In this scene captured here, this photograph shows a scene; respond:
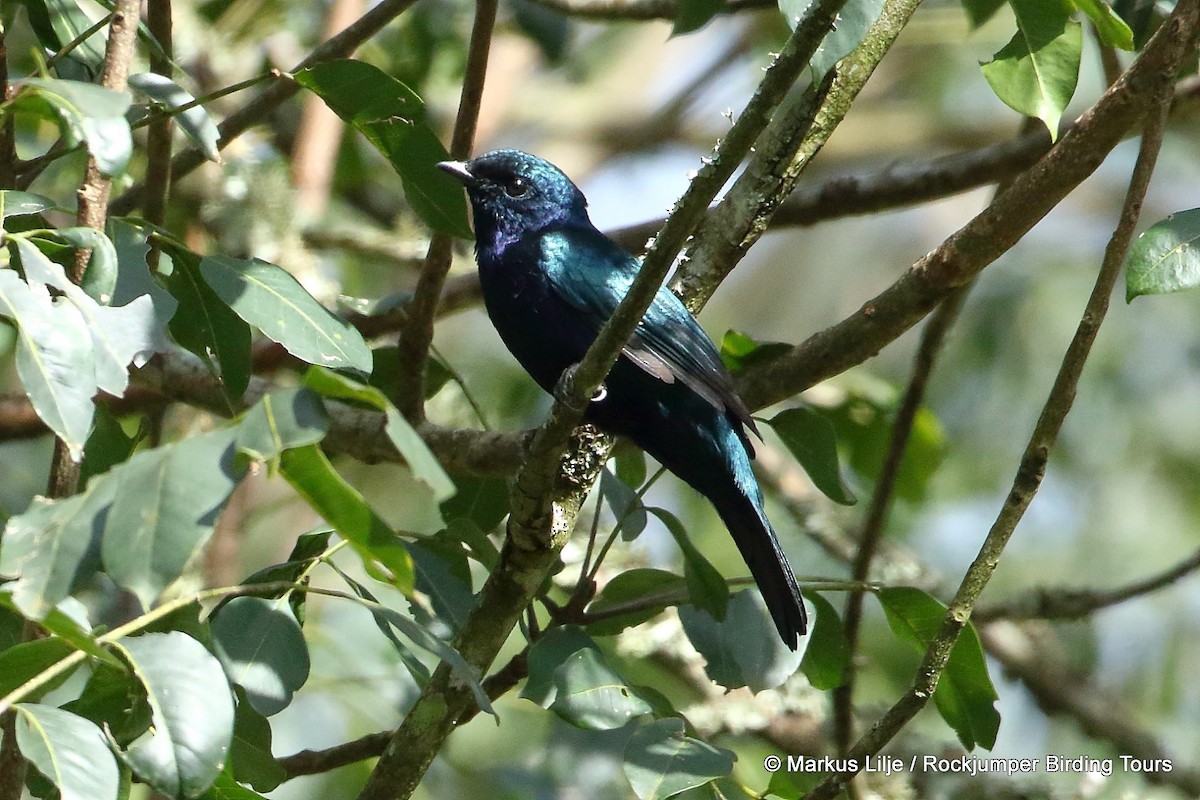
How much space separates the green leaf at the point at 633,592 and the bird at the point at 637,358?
1.35 feet

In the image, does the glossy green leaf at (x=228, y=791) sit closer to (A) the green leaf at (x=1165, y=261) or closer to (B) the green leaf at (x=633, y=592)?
(B) the green leaf at (x=633, y=592)

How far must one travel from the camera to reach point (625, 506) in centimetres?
290

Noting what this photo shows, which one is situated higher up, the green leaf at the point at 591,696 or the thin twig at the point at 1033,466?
the thin twig at the point at 1033,466

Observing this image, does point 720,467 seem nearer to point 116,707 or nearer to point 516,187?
point 516,187

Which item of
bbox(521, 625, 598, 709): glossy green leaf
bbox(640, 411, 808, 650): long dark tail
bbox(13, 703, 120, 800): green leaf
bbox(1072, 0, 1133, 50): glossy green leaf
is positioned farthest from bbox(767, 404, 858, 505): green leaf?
bbox(13, 703, 120, 800): green leaf

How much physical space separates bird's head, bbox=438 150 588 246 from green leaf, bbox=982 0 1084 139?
5.82 ft

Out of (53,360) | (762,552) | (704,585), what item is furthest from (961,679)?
(53,360)

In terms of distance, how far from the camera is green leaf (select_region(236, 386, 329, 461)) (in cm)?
158

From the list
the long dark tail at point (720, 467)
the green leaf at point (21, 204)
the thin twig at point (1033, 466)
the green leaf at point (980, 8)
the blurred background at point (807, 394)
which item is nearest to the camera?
the green leaf at point (21, 204)

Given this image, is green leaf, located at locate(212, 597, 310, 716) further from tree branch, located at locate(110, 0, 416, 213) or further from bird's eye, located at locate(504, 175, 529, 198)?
bird's eye, located at locate(504, 175, 529, 198)

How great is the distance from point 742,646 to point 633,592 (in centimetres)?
31

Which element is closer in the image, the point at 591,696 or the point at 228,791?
the point at 228,791

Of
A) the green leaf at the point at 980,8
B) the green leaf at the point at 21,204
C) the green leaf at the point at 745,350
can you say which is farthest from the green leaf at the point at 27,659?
the green leaf at the point at 980,8

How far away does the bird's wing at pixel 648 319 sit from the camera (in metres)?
3.33
